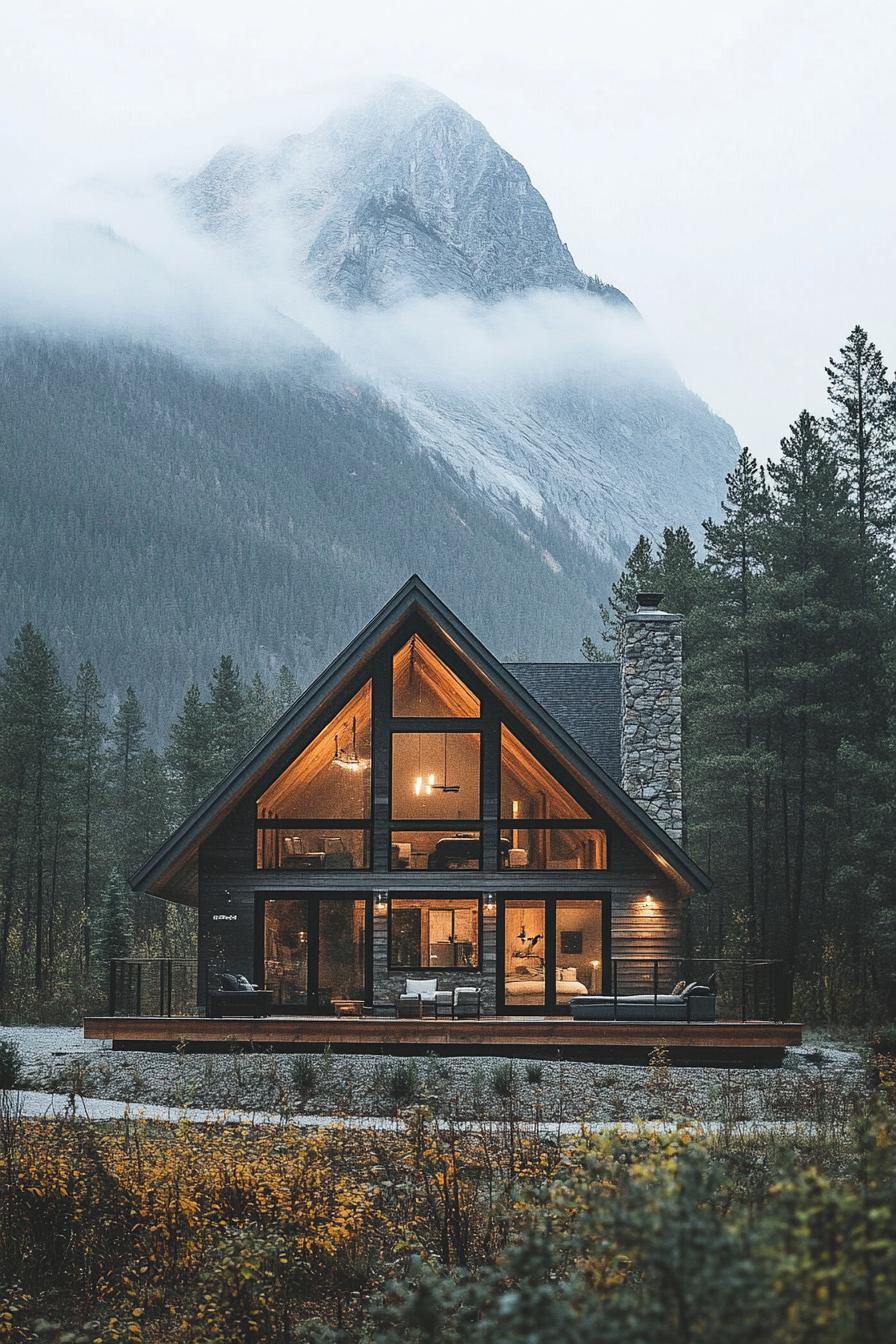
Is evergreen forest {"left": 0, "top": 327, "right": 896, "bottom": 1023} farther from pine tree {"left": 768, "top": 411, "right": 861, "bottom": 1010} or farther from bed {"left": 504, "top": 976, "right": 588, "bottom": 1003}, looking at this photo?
bed {"left": 504, "top": 976, "right": 588, "bottom": 1003}

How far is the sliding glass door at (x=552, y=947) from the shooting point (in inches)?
739

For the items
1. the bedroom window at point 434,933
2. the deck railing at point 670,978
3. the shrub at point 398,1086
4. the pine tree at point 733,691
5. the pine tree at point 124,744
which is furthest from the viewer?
the pine tree at point 124,744

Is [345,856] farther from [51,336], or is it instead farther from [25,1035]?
[51,336]

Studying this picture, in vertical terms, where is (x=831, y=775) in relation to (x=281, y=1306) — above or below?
above

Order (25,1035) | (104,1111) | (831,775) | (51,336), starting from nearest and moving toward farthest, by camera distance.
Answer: (104,1111)
(25,1035)
(831,775)
(51,336)

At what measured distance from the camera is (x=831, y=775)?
95.2ft

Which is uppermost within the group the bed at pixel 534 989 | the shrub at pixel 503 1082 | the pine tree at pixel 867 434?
the pine tree at pixel 867 434

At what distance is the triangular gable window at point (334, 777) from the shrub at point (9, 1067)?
4898 mm

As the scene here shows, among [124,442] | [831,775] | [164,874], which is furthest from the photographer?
[124,442]

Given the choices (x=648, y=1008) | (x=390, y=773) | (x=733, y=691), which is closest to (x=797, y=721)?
(x=733, y=691)

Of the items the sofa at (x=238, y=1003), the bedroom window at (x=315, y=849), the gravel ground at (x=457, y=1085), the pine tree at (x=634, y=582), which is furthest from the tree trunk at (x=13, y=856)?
the gravel ground at (x=457, y=1085)

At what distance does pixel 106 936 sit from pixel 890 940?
52.2ft

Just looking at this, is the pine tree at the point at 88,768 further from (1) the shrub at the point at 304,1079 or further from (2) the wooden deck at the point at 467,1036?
(1) the shrub at the point at 304,1079

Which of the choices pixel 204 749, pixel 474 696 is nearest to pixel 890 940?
pixel 474 696
